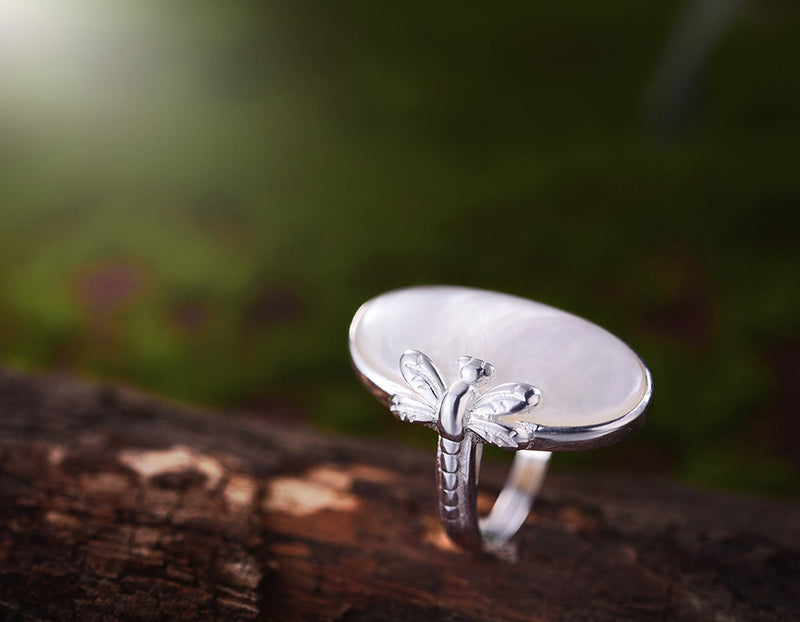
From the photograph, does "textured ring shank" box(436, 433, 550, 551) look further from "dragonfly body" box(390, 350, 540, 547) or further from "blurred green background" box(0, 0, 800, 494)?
"blurred green background" box(0, 0, 800, 494)

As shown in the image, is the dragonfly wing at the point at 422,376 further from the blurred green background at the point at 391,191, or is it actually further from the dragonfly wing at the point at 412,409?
the blurred green background at the point at 391,191

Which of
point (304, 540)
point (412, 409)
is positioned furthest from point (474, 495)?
point (304, 540)

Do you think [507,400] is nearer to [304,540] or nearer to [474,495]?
[474,495]

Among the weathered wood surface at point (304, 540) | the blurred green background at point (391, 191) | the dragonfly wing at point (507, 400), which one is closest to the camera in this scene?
the dragonfly wing at point (507, 400)

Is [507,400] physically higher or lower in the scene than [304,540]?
higher

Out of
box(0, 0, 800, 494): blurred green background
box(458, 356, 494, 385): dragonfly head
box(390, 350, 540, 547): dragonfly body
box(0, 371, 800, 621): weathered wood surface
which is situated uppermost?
box(0, 0, 800, 494): blurred green background

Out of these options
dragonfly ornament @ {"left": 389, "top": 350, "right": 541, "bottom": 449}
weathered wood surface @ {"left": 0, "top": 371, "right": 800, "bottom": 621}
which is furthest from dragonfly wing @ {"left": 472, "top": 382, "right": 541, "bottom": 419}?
weathered wood surface @ {"left": 0, "top": 371, "right": 800, "bottom": 621}

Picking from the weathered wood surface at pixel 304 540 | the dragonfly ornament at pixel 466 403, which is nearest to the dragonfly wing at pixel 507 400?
the dragonfly ornament at pixel 466 403
